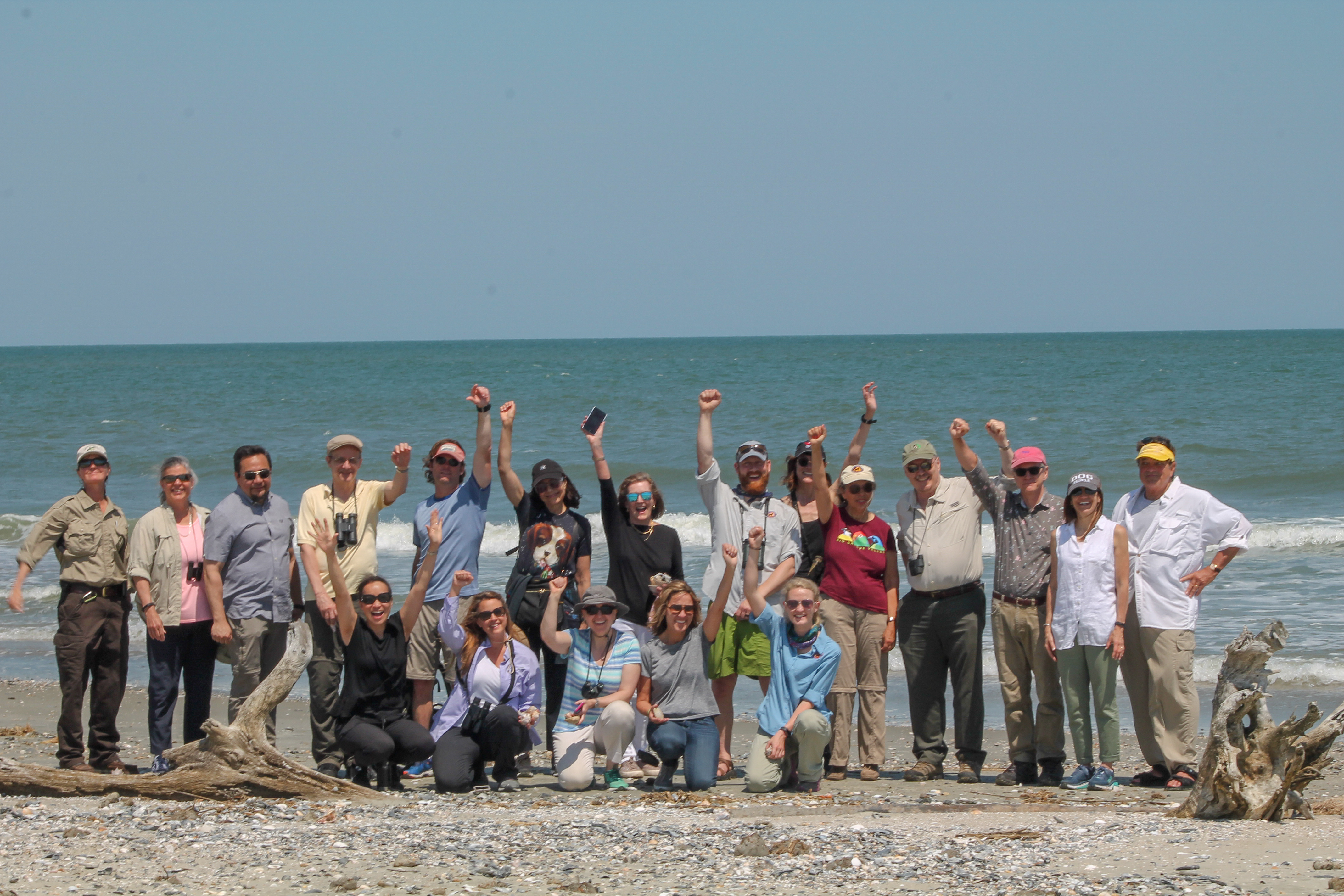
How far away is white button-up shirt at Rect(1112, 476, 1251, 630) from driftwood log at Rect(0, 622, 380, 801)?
3.77 m

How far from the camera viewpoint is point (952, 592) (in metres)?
6.37

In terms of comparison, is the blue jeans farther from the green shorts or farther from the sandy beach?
the green shorts

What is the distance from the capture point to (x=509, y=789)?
616 centimetres

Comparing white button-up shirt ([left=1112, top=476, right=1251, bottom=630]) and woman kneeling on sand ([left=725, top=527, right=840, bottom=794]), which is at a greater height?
white button-up shirt ([left=1112, top=476, right=1251, bottom=630])

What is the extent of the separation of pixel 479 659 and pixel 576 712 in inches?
20.9

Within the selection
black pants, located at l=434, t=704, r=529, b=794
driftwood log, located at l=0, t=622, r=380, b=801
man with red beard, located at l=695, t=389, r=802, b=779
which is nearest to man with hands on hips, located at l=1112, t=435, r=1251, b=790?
man with red beard, located at l=695, t=389, r=802, b=779

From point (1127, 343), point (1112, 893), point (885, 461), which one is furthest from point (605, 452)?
point (1127, 343)

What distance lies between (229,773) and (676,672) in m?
2.07

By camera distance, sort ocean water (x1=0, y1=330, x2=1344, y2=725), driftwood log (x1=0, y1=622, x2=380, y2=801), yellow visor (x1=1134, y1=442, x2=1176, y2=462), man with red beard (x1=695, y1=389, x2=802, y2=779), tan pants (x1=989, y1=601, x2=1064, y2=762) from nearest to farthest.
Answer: driftwood log (x1=0, y1=622, x2=380, y2=801) < yellow visor (x1=1134, y1=442, x2=1176, y2=462) < tan pants (x1=989, y1=601, x2=1064, y2=762) < man with red beard (x1=695, y1=389, x2=802, y2=779) < ocean water (x1=0, y1=330, x2=1344, y2=725)

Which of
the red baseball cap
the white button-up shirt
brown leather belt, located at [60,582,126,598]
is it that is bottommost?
brown leather belt, located at [60,582,126,598]

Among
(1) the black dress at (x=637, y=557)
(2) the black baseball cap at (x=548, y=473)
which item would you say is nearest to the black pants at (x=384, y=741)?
(1) the black dress at (x=637, y=557)

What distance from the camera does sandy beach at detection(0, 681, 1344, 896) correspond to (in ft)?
14.5

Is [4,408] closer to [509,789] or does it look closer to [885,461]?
[885,461]

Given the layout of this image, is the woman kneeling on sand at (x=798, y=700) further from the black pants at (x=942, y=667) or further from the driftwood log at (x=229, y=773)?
the driftwood log at (x=229, y=773)
